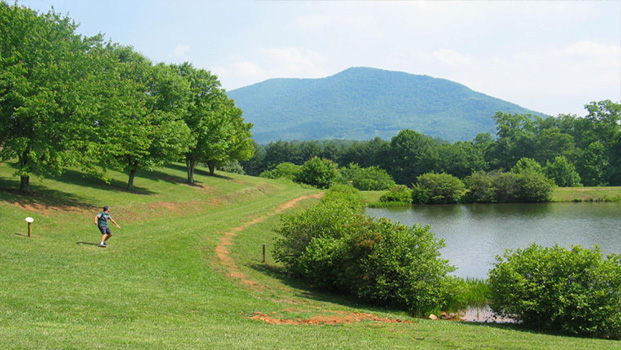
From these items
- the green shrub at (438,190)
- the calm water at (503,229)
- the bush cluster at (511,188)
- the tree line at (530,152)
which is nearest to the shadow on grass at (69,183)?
the calm water at (503,229)

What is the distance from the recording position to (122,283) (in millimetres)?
17266

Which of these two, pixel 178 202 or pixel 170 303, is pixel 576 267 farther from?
pixel 178 202

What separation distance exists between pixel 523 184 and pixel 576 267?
6895 cm

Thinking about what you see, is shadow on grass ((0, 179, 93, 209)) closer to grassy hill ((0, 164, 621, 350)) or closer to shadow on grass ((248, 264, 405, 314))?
grassy hill ((0, 164, 621, 350))

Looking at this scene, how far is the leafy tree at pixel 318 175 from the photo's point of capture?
9125 centimetres

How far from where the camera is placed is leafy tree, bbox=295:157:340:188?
9125 cm

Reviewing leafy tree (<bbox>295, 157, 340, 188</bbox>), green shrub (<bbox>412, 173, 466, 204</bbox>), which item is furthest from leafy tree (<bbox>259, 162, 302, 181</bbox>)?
green shrub (<bbox>412, 173, 466, 204</bbox>)

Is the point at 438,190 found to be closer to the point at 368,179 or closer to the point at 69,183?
the point at 368,179

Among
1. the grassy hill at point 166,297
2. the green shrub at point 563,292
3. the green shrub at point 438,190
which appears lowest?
the grassy hill at point 166,297

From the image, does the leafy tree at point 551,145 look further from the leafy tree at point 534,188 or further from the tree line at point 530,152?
the leafy tree at point 534,188

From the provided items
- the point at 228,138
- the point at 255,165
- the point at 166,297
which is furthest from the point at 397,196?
the point at 255,165

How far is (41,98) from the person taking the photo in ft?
94.2

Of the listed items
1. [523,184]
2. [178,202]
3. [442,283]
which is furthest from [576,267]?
[523,184]

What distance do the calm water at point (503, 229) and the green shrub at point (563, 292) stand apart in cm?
691
